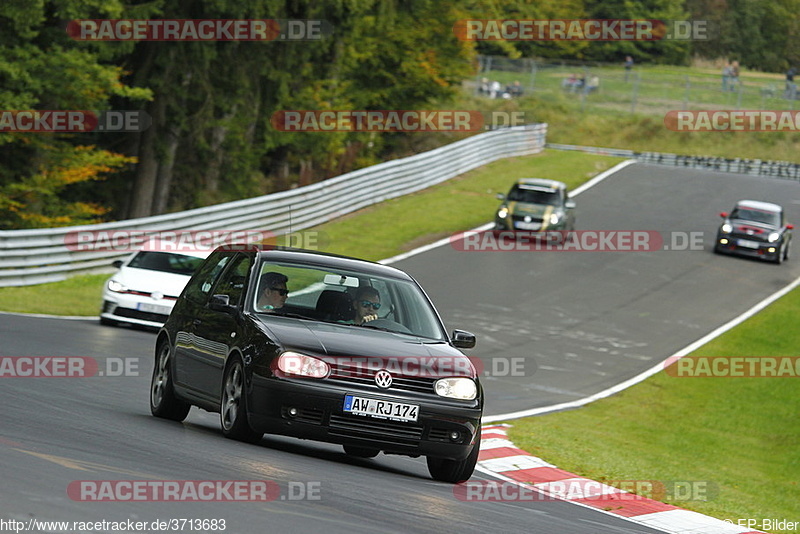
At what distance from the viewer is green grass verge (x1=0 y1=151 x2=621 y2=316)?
24797mm

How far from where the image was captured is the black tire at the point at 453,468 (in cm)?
1012

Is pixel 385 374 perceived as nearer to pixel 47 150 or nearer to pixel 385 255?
pixel 385 255

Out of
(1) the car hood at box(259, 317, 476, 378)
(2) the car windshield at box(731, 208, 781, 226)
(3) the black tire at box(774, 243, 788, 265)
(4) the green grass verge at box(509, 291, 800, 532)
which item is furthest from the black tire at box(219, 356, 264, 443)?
(2) the car windshield at box(731, 208, 781, 226)

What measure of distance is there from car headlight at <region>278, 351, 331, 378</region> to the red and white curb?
2.48 meters

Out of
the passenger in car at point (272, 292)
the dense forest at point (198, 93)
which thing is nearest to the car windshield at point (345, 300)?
the passenger in car at point (272, 292)

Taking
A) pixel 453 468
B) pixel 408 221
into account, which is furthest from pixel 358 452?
pixel 408 221

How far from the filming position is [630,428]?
18.3 metres

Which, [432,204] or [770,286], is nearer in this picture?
[770,286]

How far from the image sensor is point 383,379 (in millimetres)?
9516

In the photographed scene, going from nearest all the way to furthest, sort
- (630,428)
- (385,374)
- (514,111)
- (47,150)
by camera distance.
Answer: (385,374) → (630,428) → (47,150) → (514,111)

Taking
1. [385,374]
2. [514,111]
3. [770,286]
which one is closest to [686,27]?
[514,111]

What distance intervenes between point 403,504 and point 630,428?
10.5 metres

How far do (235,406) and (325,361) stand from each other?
34.2 inches

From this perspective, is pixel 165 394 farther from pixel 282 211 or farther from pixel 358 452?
pixel 282 211
